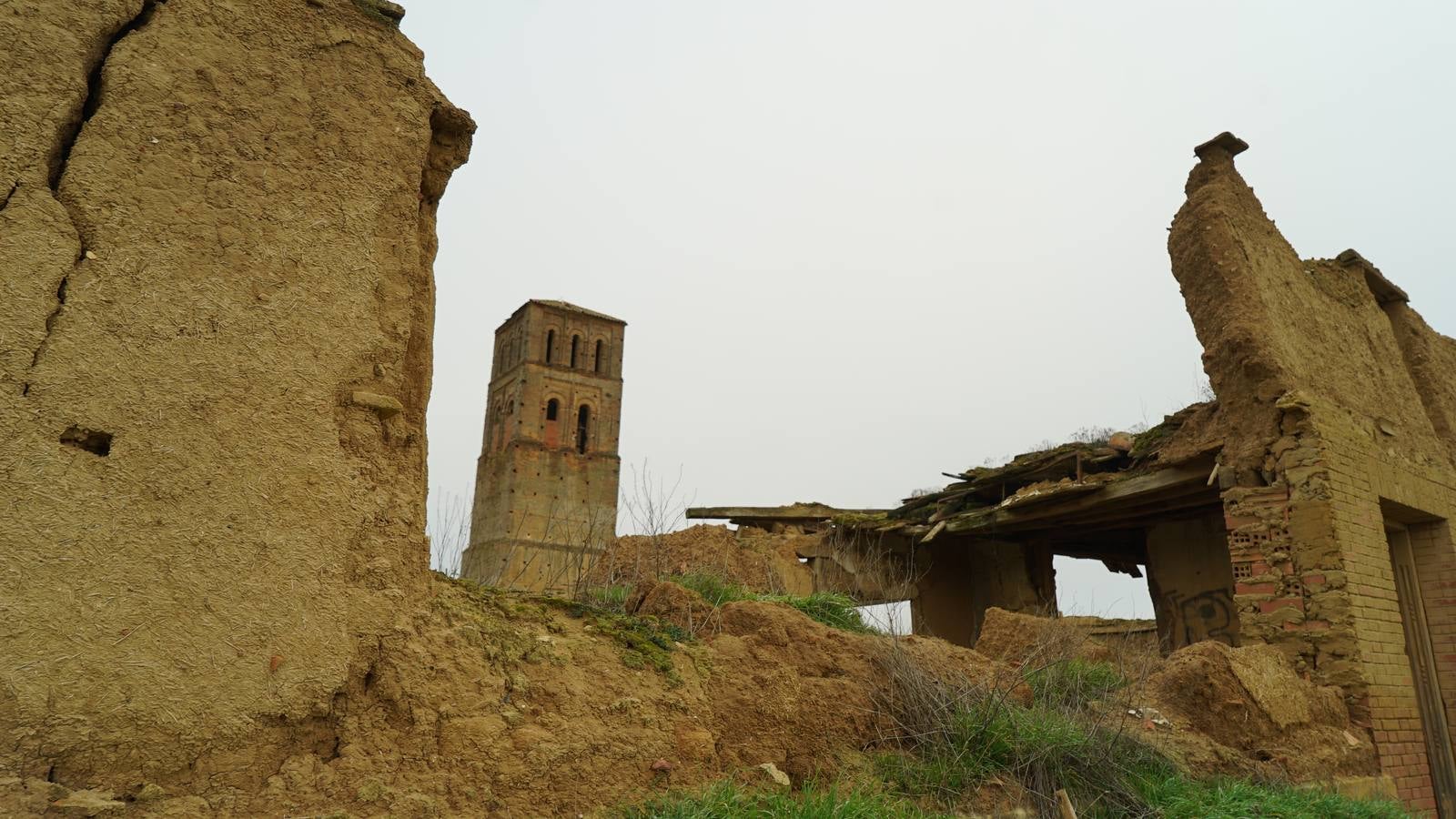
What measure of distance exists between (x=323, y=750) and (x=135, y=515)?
0.81 meters

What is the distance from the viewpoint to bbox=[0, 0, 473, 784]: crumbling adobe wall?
7.26 ft

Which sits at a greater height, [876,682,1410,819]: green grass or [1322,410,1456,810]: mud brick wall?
[1322,410,1456,810]: mud brick wall

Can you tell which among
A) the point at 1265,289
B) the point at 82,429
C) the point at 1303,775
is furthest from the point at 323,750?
the point at 1265,289

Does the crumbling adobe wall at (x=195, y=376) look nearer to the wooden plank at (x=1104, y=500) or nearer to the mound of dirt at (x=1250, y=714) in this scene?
the mound of dirt at (x=1250, y=714)

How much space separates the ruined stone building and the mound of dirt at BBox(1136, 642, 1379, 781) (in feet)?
1.26

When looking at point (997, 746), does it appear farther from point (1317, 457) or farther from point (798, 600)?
point (1317, 457)

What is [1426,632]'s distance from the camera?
303 inches

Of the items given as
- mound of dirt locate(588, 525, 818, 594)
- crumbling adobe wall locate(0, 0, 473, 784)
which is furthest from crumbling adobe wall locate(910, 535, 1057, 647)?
crumbling adobe wall locate(0, 0, 473, 784)

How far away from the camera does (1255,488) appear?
6910 millimetres

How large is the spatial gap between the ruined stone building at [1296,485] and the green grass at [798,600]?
101 inches

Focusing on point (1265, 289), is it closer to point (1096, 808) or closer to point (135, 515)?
point (1096, 808)

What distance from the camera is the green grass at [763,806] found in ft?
9.64

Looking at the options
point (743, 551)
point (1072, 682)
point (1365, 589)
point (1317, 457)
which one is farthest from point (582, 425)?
point (1072, 682)

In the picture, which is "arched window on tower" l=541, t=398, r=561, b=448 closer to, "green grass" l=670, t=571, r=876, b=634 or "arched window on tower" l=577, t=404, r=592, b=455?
"arched window on tower" l=577, t=404, r=592, b=455
